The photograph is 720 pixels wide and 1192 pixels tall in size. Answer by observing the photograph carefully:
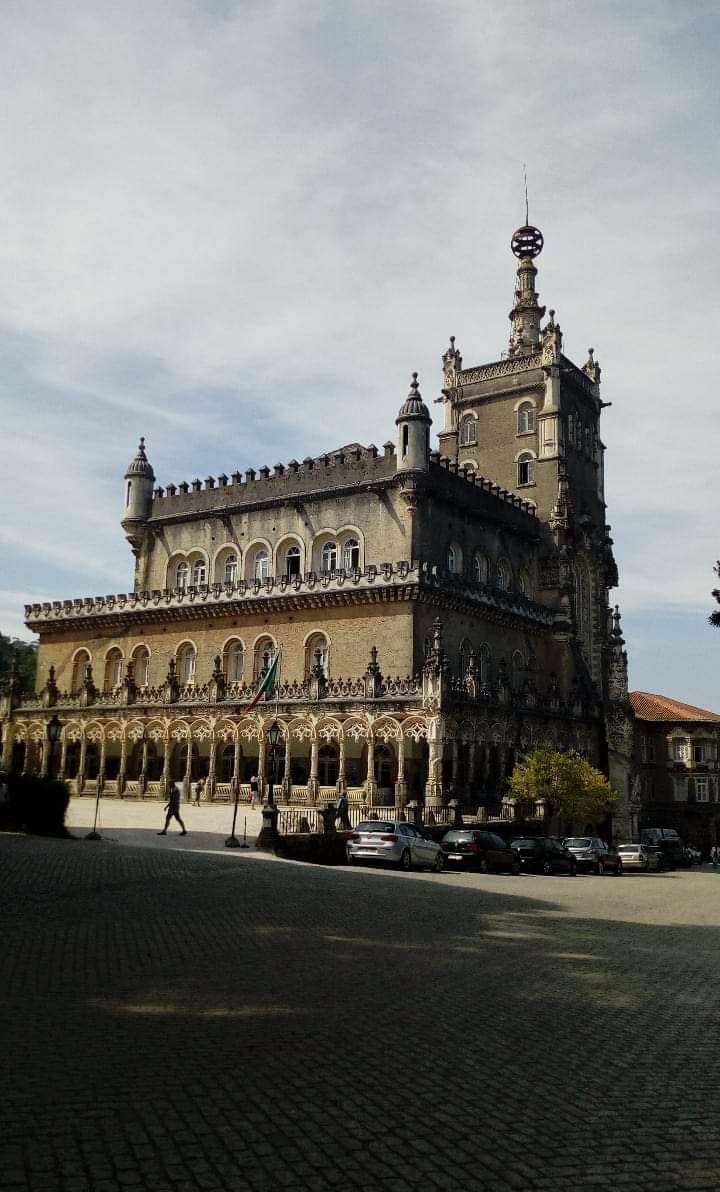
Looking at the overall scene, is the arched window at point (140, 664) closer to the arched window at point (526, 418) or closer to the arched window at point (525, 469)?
the arched window at point (525, 469)

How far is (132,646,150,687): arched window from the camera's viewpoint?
5350cm

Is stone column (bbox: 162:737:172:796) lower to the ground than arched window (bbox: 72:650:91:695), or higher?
lower

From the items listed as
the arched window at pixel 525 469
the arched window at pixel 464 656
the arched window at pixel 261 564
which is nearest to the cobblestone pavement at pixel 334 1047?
the arched window at pixel 464 656

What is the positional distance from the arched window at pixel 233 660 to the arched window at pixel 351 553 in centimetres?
654

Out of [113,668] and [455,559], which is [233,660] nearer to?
[113,668]

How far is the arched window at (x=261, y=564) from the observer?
52.8m

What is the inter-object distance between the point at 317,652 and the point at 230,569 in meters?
8.96

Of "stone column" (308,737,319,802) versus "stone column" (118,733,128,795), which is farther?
"stone column" (118,733,128,795)

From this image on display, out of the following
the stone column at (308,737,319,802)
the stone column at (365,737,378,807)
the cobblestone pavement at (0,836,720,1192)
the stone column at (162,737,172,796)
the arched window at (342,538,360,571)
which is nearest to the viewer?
the cobblestone pavement at (0,836,720,1192)

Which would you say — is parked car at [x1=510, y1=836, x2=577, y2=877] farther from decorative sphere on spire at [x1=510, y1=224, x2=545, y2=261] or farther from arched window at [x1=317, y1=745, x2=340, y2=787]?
decorative sphere on spire at [x1=510, y1=224, x2=545, y2=261]

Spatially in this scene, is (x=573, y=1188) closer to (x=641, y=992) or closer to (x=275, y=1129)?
(x=275, y=1129)

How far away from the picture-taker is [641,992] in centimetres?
1173

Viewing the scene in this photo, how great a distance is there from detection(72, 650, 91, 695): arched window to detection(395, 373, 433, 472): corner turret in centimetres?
2057

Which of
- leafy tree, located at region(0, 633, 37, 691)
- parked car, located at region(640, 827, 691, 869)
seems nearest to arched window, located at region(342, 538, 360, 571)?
parked car, located at region(640, 827, 691, 869)
